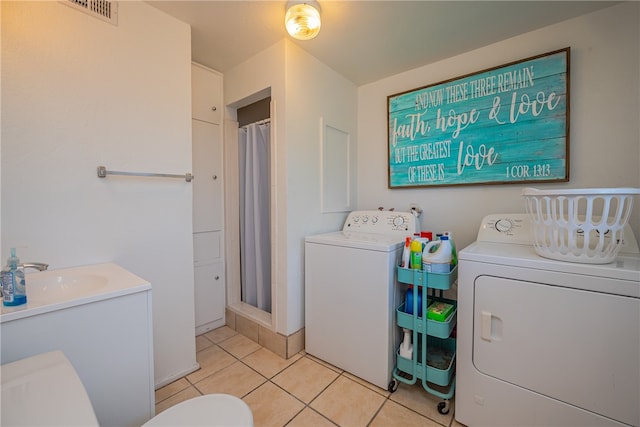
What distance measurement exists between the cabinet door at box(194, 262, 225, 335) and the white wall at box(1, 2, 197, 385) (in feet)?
1.55

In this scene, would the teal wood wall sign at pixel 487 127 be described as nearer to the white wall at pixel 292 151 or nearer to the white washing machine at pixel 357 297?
the white washing machine at pixel 357 297

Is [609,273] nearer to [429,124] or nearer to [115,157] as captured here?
[429,124]

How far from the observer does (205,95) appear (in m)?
2.17

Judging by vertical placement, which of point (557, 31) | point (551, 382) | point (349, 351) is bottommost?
point (349, 351)

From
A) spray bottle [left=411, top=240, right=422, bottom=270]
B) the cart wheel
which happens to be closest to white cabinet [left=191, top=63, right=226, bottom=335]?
spray bottle [left=411, top=240, right=422, bottom=270]

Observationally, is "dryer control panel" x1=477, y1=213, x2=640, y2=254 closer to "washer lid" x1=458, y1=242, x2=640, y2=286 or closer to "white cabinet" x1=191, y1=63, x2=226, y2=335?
"washer lid" x1=458, y1=242, x2=640, y2=286

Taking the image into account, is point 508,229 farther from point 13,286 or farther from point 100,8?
point 100,8

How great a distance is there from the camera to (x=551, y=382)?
107cm

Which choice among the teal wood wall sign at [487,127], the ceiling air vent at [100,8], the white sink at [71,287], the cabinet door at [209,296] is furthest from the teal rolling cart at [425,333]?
the ceiling air vent at [100,8]

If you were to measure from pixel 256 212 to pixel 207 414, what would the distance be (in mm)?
1580

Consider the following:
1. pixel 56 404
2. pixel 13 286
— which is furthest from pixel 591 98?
pixel 13 286

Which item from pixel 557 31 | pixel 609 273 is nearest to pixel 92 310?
pixel 609 273

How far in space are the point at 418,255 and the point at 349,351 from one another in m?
0.80

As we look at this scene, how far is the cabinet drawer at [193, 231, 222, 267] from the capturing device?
2160 mm
